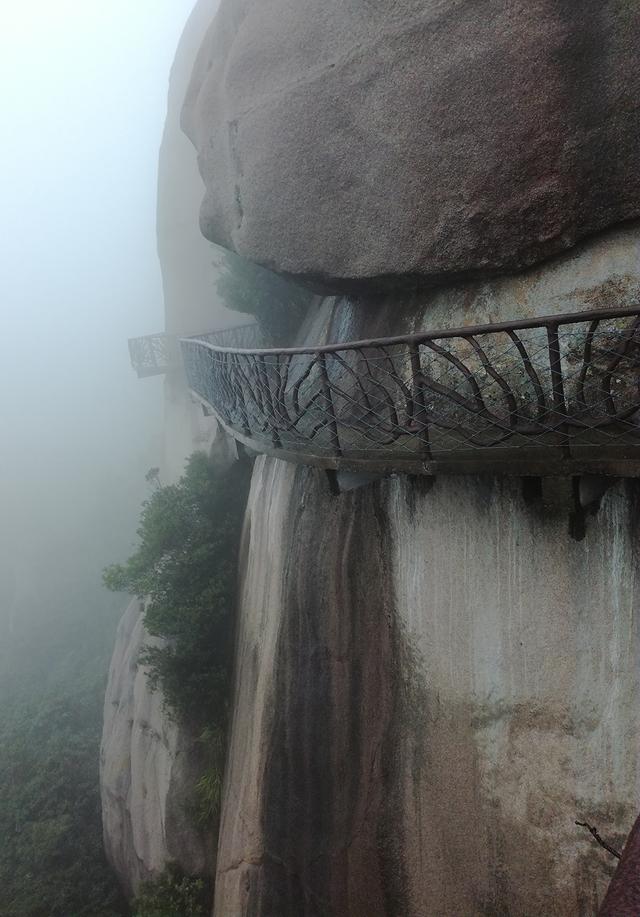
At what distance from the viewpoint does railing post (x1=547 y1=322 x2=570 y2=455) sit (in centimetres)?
341

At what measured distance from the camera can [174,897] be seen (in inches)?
291

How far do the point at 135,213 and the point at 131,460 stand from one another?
4978 centimetres

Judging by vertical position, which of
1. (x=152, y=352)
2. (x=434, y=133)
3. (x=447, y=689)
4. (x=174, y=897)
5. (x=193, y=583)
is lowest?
(x=174, y=897)

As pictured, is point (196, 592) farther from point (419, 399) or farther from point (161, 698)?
point (419, 399)

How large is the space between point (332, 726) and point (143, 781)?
5.06 meters

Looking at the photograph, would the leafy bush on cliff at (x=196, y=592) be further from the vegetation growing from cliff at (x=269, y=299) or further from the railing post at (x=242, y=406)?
the railing post at (x=242, y=406)

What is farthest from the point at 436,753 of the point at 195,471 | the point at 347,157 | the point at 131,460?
the point at 131,460

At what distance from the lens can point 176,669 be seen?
8031 mm

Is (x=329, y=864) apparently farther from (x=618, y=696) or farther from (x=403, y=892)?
(x=618, y=696)

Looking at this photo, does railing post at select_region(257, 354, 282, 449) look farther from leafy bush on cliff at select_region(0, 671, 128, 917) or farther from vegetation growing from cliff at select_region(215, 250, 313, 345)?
leafy bush on cliff at select_region(0, 671, 128, 917)

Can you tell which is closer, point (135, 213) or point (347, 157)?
point (347, 157)

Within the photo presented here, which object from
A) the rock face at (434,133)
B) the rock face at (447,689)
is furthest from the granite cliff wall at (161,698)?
the rock face at (434,133)

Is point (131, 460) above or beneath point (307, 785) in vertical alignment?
above

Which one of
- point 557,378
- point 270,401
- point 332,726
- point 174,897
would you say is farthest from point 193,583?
point 557,378
